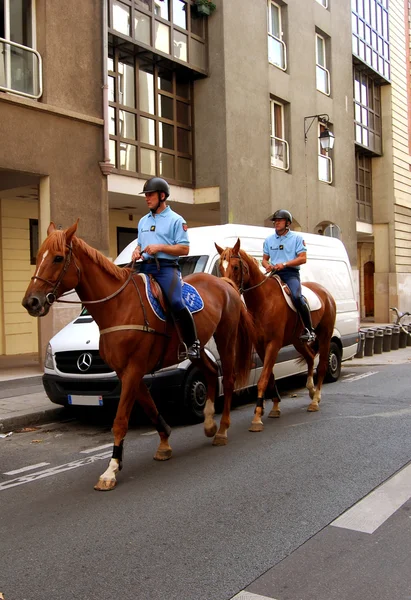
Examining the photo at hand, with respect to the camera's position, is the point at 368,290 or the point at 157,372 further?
the point at 368,290

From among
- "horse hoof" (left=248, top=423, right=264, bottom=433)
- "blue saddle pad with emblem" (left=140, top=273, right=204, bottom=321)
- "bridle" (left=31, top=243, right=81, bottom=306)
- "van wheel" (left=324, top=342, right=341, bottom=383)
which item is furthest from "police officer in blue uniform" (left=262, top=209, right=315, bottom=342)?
"bridle" (left=31, top=243, right=81, bottom=306)

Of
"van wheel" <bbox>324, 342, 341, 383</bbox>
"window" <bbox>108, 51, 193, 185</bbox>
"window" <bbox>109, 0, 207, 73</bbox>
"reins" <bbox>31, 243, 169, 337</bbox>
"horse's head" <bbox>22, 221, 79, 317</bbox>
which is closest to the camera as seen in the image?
"horse's head" <bbox>22, 221, 79, 317</bbox>

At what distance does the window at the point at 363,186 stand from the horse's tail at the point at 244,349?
20486mm

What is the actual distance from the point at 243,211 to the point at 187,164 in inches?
80.6

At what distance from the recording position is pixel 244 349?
741cm

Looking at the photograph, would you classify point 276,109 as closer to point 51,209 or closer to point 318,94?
point 318,94

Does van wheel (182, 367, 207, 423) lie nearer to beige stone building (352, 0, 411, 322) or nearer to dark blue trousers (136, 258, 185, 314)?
dark blue trousers (136, 258, 185, 314)

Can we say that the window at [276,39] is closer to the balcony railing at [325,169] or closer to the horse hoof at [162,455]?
the balcony railing at [325,169]

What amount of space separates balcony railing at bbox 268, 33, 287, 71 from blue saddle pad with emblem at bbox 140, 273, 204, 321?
1464 cm

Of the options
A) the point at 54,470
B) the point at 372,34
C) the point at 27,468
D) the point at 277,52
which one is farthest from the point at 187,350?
the point at 372,34

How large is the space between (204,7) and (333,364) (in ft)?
35.2

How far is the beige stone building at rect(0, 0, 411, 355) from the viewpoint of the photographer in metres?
12.3

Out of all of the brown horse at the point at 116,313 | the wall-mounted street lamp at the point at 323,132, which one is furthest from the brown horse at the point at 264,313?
the wall-mounted street lamp at the point at 323,132

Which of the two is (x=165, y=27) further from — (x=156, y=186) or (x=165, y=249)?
(x=165, y=249)
